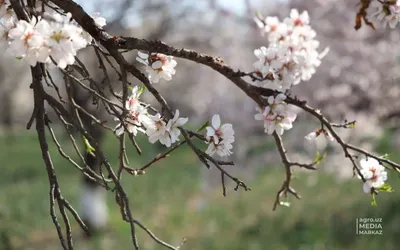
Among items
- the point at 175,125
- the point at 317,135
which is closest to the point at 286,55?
the point at 317,135

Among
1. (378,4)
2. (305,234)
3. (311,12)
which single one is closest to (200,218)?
(305,234)

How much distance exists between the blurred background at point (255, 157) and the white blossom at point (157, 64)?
3.63 m

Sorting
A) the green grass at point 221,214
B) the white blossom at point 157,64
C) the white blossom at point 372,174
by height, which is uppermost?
the green grass at point 221,214

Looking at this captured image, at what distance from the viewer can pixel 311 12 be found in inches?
259

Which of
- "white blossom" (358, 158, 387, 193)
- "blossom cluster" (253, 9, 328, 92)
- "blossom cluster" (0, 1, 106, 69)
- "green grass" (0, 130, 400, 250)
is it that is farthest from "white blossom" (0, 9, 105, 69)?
"green grass" (0, 130, 400, 250)

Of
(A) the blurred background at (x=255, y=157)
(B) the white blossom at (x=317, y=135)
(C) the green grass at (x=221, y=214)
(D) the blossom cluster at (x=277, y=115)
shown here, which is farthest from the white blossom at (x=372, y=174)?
(A) the blurred background at (x=255, y=157)

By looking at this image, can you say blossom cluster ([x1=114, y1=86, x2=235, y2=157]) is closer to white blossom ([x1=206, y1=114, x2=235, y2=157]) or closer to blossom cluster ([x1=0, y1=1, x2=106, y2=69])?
white blossom ([x1=206, y1=114, x2=235, y2=157])

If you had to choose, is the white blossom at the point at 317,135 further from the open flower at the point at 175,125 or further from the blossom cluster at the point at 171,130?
the open flower at the point at 175,125

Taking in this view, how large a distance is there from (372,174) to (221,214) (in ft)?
24.1

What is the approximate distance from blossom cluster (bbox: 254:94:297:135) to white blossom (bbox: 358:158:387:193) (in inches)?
11.7

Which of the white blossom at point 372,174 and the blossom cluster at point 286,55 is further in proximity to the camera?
the blossom cluster at point 286,55

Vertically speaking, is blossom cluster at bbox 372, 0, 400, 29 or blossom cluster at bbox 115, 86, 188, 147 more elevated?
blossom cluster at bbox 372, 0, 400, 29

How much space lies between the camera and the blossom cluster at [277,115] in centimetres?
147

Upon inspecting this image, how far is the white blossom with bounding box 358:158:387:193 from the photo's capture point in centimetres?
157
